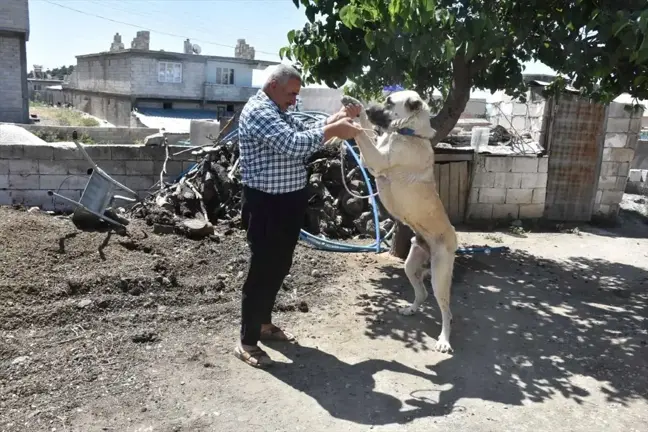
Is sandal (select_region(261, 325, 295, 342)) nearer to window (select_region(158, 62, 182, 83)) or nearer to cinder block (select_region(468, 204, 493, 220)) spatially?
cinder block (select_region(468, 204, 493, 220))

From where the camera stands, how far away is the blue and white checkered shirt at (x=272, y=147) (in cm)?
Result: 349

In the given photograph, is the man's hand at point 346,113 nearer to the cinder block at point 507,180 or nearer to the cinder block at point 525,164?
the cinder block at point 507,180

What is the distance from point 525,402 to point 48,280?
4.00 metres

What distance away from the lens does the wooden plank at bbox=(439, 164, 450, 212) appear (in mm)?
8930

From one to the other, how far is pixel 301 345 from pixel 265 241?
99cm

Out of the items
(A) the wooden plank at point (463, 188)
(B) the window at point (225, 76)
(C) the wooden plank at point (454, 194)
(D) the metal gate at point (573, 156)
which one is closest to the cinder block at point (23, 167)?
(C) the wooden plank at point (454, 194)

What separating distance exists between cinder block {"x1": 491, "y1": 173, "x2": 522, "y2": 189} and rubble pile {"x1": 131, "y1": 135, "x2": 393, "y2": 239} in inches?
98.3

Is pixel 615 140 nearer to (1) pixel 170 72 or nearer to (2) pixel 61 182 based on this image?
(2) pixel 61 182

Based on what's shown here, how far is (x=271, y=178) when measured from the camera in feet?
12.0

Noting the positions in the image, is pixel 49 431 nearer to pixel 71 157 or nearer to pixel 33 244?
pixel 33 244

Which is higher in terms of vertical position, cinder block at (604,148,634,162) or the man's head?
the man's head

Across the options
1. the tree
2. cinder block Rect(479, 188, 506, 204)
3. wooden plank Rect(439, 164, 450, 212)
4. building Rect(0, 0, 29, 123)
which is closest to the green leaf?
the tree

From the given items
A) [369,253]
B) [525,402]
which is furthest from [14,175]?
[525,402]

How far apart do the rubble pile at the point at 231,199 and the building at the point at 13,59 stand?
1777 centimetres
